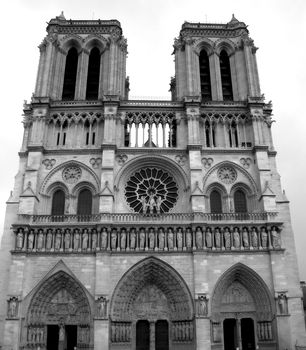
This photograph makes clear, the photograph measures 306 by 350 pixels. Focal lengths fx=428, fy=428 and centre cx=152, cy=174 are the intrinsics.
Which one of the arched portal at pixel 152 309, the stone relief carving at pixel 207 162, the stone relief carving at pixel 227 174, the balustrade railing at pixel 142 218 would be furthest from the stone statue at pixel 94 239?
the stone relief carving at pixel 227 174

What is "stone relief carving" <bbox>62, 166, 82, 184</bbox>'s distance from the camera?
27.1 metres

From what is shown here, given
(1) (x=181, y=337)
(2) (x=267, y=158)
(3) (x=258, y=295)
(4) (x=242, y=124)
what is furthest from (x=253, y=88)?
(1) (x=181, y=337)

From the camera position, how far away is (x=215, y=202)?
27.1m

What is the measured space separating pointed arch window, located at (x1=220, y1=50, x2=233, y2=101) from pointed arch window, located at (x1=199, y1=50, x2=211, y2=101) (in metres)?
1.05

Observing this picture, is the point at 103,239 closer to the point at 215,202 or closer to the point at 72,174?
the point at 72,174

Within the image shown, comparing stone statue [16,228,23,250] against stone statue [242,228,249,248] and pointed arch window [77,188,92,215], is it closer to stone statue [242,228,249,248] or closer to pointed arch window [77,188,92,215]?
pointed arch window [77,188,92,215]

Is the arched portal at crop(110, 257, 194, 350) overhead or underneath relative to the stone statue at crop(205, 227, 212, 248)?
underneath

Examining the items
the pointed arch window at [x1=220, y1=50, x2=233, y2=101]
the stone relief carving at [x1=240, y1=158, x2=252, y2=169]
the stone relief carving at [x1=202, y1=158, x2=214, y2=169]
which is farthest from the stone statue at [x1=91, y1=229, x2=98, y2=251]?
the pointed arch window at [x1=220, y1=50, x2=233, y2=101]

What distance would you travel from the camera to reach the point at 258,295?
23984mm

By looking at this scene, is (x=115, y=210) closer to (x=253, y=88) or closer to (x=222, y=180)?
(x=222, y=180)

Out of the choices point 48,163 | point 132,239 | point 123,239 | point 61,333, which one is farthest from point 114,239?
point 48,163

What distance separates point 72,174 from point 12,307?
28.7 ft

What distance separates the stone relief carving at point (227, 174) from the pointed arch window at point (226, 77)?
5.97m

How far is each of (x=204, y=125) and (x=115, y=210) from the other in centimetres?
839
